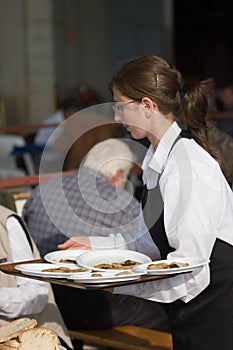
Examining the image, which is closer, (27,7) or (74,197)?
(74,197)

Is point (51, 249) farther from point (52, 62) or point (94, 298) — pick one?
point (52, 62)

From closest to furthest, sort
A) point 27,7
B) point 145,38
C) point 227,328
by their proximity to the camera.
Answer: point 227,328
point 27,7
point 145,38

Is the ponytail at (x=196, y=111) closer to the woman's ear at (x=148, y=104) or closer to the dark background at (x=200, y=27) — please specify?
the woman's ear at (x=148, y=104)

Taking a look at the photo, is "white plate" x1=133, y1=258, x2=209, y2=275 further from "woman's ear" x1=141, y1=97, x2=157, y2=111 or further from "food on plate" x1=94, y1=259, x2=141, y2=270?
"woman's ear" x1=141, y1=97, x2=157, y2=111

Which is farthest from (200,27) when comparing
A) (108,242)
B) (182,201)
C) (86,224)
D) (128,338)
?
(182,201)

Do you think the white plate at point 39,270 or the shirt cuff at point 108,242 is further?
the shirt cuff at point 108,242

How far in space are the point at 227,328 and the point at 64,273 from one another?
0.61 m

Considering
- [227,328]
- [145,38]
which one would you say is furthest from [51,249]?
[145,38]

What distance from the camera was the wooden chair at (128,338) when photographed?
13.0 feet

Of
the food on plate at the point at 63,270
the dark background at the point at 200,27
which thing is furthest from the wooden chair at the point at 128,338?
the dark background at the point at 200,27

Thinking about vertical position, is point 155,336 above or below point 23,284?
below

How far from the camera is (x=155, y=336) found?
4.07 metres

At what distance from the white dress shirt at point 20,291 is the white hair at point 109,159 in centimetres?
118

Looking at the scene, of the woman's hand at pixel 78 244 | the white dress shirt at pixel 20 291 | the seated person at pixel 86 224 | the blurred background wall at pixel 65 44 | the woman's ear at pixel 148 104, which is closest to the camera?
the woman's ear at pixel 148 104
